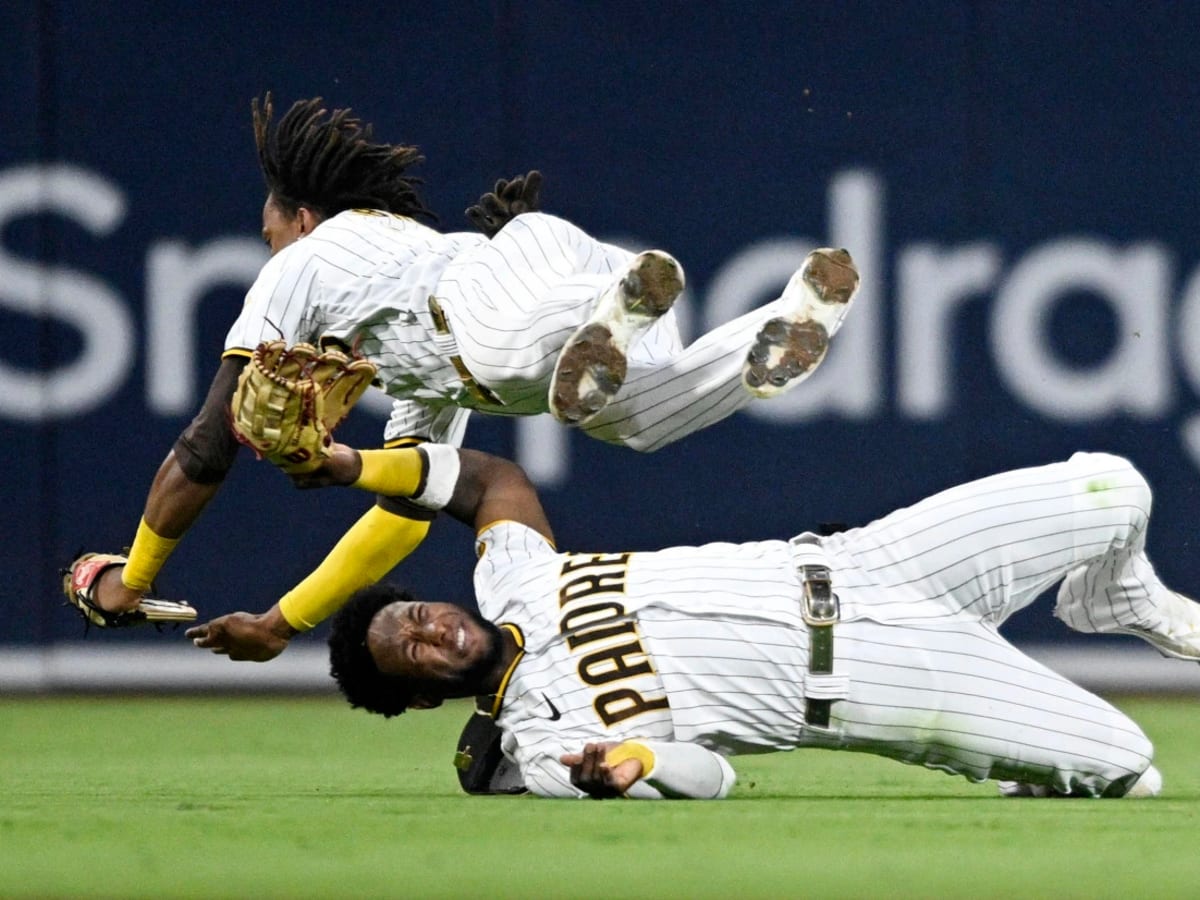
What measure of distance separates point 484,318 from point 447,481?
46 centimetres

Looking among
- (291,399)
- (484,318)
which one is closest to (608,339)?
(484,318)

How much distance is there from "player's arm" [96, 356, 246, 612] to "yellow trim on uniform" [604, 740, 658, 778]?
1.63 metres

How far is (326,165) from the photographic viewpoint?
594 cm

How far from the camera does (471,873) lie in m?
3.54

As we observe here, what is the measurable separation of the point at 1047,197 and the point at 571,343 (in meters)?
4.56

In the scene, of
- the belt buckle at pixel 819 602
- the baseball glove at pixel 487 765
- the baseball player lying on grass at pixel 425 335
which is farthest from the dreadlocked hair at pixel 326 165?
the belt buckle at pixel 819 602

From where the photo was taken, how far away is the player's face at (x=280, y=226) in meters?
6.01

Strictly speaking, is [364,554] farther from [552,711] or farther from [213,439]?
[552,711]

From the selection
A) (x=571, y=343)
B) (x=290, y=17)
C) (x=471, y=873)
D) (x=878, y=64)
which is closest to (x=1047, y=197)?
(x=878, y=64)

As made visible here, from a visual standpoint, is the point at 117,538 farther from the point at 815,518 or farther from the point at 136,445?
the point at 815,518

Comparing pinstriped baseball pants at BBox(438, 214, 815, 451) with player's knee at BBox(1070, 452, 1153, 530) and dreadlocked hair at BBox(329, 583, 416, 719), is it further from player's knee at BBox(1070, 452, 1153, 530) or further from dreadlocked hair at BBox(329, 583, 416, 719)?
player's knee at BBox(1070, 452, 1153, 530)

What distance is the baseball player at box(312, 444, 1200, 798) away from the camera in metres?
4.57

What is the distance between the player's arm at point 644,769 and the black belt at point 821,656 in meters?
0.24

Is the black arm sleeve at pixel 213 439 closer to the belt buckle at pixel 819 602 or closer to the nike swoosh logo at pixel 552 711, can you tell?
the nike swoosh logo at pixel 552 711
